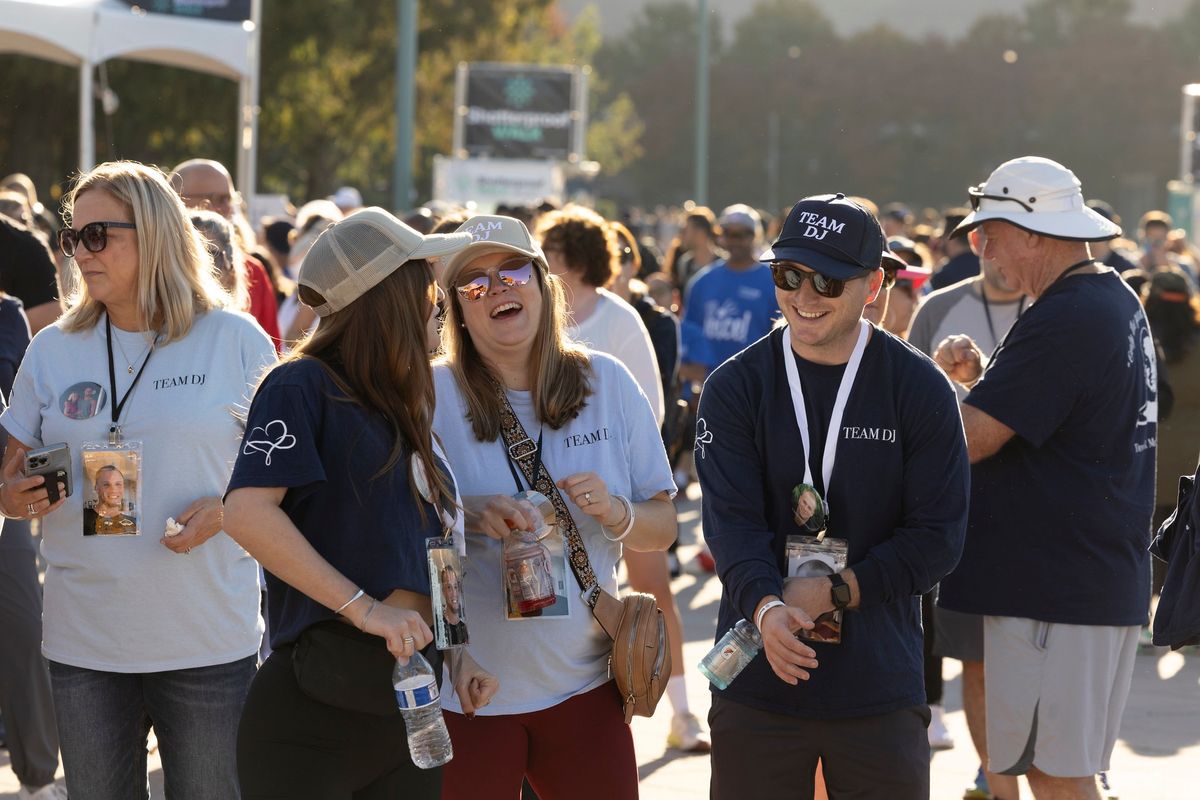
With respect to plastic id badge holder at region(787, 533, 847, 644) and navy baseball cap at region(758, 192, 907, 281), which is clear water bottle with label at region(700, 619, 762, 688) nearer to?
plastic id badge holder at region(787, 533, 847, 644)

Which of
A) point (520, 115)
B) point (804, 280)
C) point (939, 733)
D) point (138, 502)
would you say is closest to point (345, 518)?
point (138, 502)

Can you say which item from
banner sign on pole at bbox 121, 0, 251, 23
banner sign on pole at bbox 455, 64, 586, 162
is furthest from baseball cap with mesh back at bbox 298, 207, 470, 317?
banner sign on pole at bbox 455, 64, 586, 162

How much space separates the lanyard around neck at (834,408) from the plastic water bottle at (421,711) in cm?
100

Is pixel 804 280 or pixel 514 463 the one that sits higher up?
pixel 804 280

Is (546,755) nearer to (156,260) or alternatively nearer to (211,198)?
(156,260)

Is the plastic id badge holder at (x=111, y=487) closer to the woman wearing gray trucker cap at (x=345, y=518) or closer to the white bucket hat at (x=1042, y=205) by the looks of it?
the woman wearing gray trucker cap at (x=345, y=518)

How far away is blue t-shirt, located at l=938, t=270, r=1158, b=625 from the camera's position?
4.29 metres

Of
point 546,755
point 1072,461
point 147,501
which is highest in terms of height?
point 1072,461

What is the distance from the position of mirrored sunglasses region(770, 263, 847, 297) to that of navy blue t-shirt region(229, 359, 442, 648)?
100 cm

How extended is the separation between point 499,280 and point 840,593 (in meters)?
1.12

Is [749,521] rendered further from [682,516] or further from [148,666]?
[682,516]

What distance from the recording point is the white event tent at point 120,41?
551 inches

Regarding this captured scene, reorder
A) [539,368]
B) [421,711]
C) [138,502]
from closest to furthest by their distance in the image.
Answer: [421,711] < [539,368] < [138,502]

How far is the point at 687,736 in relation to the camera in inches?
257
